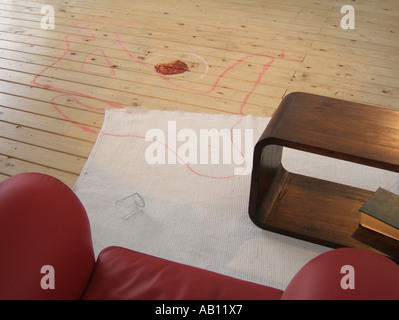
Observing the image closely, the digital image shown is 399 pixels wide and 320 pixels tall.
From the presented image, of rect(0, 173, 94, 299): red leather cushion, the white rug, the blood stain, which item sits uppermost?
rect(0, 173, 94, 299): red leather cushion

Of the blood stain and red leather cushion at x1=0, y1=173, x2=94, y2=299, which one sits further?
the blood stain

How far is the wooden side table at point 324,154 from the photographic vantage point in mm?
1135

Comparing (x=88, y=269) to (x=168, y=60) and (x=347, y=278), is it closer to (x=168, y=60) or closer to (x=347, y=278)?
(x=347, y=278)

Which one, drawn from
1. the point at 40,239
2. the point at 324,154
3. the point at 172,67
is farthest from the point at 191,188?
the point at 172,67

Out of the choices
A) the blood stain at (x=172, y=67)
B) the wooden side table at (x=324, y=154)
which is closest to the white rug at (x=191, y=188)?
the wooden side table at (x=324, y=154)

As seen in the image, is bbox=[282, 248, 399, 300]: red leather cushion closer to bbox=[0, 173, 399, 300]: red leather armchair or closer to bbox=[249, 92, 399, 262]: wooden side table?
bbox=[0, 173, 399, 300]: red leather armchair

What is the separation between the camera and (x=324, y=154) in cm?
113

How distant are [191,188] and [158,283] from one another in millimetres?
711

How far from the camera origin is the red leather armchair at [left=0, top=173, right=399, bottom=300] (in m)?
0.81

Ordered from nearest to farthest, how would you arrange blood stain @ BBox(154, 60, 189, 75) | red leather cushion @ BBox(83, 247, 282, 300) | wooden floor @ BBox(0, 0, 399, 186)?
red leather cushion @ BBox(83, 247, 282, 300)
wooden floor @ BBox(0, 0, 399, 186)
blood stain @ BBox(154, 60, 189, 75)

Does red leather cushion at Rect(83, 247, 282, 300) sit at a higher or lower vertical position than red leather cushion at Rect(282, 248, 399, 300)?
lower

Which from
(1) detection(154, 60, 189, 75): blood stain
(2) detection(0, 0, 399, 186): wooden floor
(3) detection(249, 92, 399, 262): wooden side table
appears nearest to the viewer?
(3) detection(249, 92, 399, 262): wooden side table

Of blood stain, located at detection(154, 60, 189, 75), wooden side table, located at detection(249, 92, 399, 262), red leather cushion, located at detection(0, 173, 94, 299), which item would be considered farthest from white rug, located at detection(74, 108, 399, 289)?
red leather cushion, located at detection(0, 173, 94, 299)
